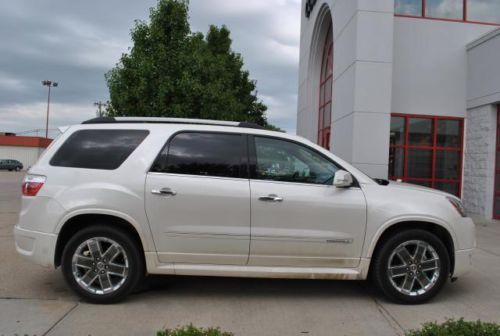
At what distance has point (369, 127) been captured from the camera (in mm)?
12383

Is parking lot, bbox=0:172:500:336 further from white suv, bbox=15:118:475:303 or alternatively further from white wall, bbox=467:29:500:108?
white wall, bbox=467:29:500:108

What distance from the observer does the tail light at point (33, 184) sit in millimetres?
4836

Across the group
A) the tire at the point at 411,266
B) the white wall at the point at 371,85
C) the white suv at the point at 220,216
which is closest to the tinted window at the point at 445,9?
the white wall at the point at 371,85

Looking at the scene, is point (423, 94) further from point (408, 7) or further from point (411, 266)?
point (411, 266)

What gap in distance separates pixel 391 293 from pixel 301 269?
0.97m

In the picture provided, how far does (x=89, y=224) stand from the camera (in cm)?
490

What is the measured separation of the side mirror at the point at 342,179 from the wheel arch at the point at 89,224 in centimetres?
207

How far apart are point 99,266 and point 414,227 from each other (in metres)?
3.30

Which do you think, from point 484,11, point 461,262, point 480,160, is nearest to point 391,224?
point 461,262

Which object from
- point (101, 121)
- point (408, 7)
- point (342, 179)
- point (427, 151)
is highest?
point (408, 7)

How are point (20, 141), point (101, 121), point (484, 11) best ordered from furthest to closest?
point (20, 141), point (484, 11), point (101, 121)

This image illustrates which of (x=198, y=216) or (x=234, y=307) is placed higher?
(x=198, y=216)

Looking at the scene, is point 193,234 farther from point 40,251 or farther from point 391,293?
point 391,293

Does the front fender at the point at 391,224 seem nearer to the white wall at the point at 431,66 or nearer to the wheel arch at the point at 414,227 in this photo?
the wheel arch at the point at 414,227
